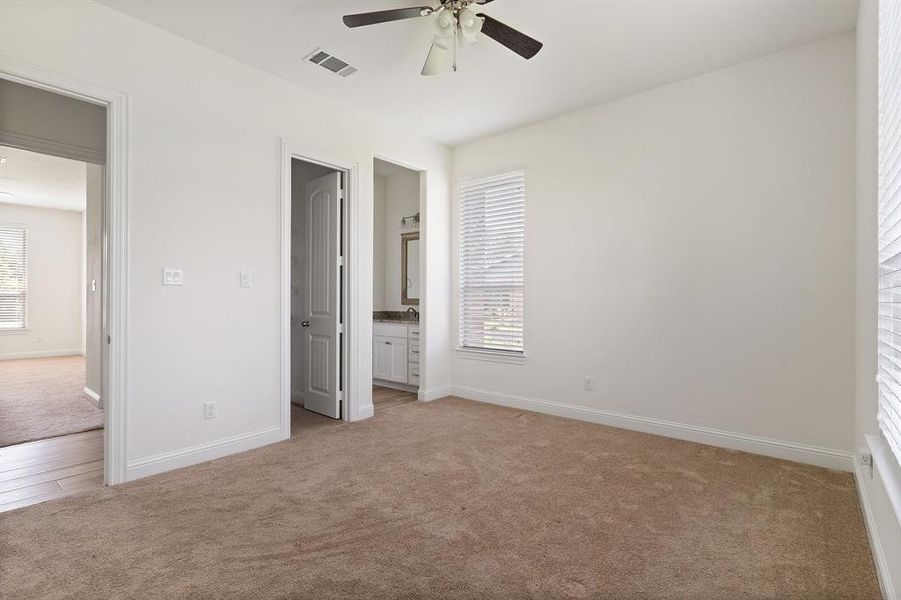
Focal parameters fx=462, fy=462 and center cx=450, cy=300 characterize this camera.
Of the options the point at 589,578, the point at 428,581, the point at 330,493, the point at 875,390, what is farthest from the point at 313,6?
the point at 875,390

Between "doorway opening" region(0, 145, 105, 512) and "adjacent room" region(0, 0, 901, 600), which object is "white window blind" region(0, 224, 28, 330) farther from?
"adjacent room" region(0, 0, 901, 600)

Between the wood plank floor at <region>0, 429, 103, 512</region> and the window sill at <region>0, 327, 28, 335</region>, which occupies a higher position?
the window sill at <region>0, 327, 28, 335</region>

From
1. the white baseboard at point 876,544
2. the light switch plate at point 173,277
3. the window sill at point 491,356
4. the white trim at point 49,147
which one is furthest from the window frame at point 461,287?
the white trim at point 49,147

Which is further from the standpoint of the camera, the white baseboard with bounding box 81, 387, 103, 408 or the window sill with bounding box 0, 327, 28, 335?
the window sill with bounding box 0, 327, 28, 335

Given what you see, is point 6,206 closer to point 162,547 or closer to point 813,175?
point 162,547

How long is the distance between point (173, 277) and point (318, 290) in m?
1.64

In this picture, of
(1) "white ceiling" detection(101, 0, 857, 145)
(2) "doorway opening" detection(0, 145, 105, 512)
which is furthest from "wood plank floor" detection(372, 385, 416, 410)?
(1) "white ceiling" detection(101, 0, 857, 145)

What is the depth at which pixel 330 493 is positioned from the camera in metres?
2.80

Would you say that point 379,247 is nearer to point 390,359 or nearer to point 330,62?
point 390,359

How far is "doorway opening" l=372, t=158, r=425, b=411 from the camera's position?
18.9ft

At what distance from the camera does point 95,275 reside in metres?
5.45

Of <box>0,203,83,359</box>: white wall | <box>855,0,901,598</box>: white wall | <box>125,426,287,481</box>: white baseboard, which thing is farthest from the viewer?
<box>0,203,83,359</box>: white wall

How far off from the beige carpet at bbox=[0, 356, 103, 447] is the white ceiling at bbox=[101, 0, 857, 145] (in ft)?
11.9

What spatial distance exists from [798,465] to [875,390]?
52.7 inches
